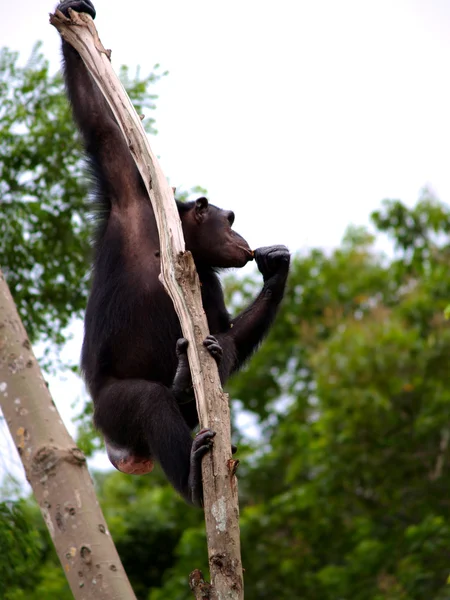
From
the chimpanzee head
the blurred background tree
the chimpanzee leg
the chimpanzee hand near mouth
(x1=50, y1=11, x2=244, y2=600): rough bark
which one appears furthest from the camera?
the blurred background tree

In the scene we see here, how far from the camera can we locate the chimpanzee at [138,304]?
16.5 ft

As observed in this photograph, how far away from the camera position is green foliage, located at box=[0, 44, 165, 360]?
751cm

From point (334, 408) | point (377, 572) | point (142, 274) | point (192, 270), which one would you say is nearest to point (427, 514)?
point (377, 572)

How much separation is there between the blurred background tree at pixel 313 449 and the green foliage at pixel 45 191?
0.04 ft

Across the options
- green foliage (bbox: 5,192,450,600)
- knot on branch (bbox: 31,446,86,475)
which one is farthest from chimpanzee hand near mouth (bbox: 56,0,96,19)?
green foliage (bbox: 5,192,450,600)

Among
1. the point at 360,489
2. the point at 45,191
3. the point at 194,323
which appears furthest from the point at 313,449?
the point at 194,323

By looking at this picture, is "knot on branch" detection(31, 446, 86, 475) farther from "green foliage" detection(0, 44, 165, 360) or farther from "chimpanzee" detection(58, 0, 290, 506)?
"green foliage" detection(0, 44, 165, 360)

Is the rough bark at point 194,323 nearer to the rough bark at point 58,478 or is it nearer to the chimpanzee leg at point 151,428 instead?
the chimpanzee leg at point 151,428

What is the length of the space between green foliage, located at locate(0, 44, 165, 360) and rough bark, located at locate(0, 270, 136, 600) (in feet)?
9.09

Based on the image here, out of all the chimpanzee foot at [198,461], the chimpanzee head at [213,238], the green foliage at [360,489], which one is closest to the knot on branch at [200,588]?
the chimpanzee foot at [198,461]

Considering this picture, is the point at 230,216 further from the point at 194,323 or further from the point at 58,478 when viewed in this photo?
the point at 58,478

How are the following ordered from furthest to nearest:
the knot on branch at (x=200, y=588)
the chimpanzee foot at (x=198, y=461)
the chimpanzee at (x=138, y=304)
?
the chimpanzee at (x=138, y=304)
the chimpanzee foot at (x=198, y=461)
the knot on branch at (x=200, y=588)

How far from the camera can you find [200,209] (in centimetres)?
570

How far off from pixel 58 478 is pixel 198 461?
0.78m
